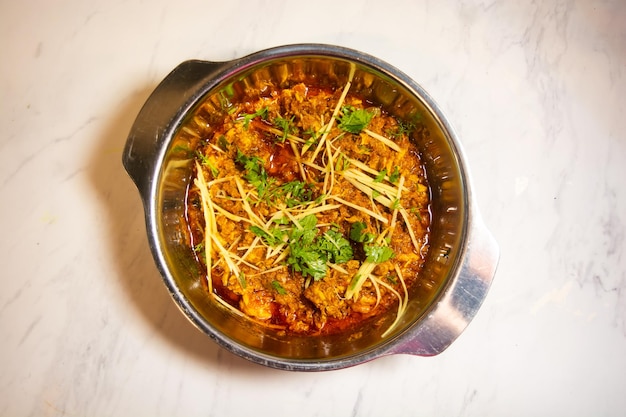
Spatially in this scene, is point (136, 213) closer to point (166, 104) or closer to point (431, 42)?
point (166, 104)

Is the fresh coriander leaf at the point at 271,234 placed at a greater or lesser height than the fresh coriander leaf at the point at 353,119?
lesser

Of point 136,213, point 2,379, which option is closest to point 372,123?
point 136,213

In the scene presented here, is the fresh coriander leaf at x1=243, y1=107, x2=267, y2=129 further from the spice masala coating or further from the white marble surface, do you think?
the white marble surface

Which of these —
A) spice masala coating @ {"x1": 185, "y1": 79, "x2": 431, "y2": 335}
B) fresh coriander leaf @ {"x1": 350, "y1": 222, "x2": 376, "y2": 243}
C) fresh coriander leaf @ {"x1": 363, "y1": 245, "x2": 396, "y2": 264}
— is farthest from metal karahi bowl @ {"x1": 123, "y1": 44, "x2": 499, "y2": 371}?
fresh coriander leaf @ {"x1": 350, "y1": 222, "x2": 376, "y2": 243}

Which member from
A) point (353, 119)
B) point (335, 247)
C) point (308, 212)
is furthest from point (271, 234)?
point (353, 119)

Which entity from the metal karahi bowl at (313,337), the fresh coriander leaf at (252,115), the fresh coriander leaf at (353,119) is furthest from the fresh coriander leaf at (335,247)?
the fresh coriander leaf at (252,115)

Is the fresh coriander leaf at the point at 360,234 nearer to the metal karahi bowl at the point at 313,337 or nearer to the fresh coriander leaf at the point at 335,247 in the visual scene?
the fresh coriander leaf at the point at 335,247

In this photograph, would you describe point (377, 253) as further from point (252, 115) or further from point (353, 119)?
point (252, 115)

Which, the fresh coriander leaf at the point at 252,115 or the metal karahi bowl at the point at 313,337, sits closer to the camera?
the metal karahi bowl at the point at 313,337
